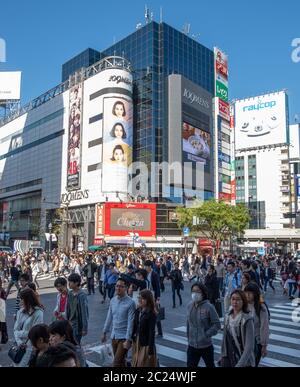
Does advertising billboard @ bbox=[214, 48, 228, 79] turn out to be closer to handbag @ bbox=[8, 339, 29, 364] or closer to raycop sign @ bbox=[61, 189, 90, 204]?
raycop sign @ bbox=[61, 189, 90, 204]

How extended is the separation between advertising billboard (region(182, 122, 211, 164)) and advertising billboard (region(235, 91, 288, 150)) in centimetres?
3518

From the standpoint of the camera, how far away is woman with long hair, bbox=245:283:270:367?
18.2 feet

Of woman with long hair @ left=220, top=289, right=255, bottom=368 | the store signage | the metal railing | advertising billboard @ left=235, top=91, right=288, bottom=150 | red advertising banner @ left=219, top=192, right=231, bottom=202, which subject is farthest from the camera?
advertising billboard @ left=235, top=91, right=288, bottom=150

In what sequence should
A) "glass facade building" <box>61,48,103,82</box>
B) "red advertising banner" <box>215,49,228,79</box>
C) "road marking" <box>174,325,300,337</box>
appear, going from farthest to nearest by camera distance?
"glass facade building" <box>61,48,103,82</box>, "red advertising banner" <box>215,49,228,79</box>, "road marking" <box>174,325,300,337</box>

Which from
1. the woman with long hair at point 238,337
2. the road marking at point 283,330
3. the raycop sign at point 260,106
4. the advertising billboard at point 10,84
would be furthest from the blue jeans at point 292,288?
the raycop sign at point 260,106

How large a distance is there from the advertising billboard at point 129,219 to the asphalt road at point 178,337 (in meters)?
39.9

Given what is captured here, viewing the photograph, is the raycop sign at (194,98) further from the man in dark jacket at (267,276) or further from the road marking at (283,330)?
the road marking at (283,330)

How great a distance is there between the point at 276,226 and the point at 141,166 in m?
51.4

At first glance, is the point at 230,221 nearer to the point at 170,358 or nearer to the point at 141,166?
the point at 141,166

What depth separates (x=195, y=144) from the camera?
229 feet

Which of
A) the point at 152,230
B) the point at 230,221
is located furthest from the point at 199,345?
the point at 152,230

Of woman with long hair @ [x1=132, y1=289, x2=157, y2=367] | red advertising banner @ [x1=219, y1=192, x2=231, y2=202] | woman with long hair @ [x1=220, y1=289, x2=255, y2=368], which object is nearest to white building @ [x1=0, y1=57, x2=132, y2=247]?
red advertising banner @ [x1=219, y1=192, x2=231, y2=202]

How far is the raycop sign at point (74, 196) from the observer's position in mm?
62103
